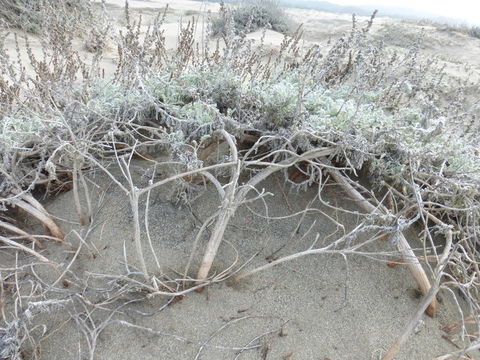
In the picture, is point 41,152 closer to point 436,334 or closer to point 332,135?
point 332,135

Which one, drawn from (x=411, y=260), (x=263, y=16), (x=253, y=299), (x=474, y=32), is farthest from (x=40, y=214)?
(x=474, y=32)

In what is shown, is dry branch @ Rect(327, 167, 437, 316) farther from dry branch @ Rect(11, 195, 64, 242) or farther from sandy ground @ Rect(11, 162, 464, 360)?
dry branch @ Rect(11, 195, 64, 242)

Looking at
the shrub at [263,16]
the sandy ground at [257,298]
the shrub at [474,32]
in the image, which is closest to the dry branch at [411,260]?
the sandy ground at [257,298]

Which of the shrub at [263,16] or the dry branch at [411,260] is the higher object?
the dry branch at [411,260]

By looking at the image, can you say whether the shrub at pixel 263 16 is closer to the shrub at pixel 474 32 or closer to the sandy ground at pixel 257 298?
the shrub at pixel 474 32

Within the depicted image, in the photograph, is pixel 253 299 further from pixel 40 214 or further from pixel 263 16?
pixel 263 16

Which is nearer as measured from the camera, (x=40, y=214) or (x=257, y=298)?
(x=257, y=298)

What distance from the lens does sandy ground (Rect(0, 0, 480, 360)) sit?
4.95ft

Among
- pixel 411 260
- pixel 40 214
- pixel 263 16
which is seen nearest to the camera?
pixel 411 260

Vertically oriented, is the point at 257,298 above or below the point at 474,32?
below

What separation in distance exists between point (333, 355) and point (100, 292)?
94 centimetres

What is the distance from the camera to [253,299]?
1.67m

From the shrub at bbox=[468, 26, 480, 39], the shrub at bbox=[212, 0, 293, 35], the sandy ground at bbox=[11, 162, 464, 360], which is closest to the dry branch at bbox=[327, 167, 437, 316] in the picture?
the sandy ground at bbox=[11, 162, 464, 360]

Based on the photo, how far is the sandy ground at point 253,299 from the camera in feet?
4.95
